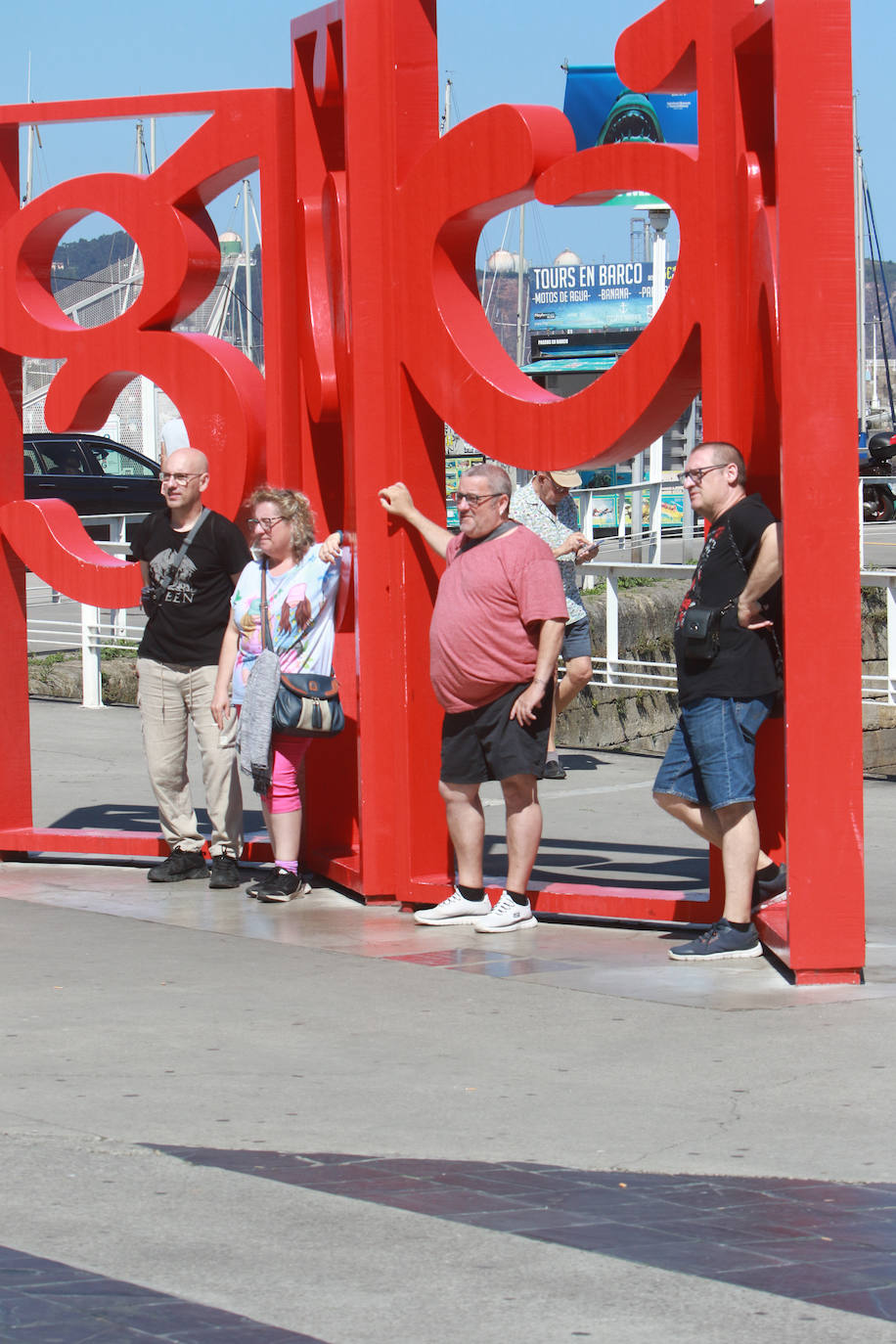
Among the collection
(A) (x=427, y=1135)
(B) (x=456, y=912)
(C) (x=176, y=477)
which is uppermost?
(C) (x=176, y=477)

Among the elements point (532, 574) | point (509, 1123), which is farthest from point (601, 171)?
point (509, 1123)

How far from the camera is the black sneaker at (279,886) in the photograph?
25.4 ft

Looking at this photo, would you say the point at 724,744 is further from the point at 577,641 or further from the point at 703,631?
Result: the point at 577,641

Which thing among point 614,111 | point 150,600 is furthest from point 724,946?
point 614,111

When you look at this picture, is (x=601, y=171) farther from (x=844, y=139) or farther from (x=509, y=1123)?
(x=509, y=1123)

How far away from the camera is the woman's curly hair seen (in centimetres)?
761

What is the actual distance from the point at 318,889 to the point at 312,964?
1.60 m

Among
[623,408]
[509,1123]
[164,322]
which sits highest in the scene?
[164,322]

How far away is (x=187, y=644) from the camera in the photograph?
26.4 feet

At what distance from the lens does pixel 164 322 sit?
823 centimetres

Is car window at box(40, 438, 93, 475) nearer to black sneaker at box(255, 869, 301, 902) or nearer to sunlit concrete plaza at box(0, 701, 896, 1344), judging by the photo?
black sneaker at box(255, 869, 301, 902)

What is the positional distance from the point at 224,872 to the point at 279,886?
16.1 inches

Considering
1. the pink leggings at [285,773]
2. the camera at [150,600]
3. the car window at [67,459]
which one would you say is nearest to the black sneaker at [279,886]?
the pink leggings at [285,773]

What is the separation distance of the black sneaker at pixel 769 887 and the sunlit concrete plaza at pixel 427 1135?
1.18 ft
